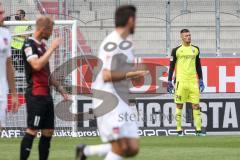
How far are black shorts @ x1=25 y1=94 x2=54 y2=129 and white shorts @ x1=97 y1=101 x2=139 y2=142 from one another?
2405 millimetres

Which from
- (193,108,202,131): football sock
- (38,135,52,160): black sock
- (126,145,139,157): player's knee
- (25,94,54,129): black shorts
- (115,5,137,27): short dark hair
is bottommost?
(193,108,202,131): football sock

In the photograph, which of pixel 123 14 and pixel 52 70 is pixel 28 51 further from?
pixel 52 70

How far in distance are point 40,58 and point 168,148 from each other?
5389 millimetres

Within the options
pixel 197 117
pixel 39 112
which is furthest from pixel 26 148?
pixel 197 117

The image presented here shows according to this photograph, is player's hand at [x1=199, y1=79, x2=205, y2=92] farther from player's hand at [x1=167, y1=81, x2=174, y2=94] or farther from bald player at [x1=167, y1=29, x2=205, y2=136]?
player's hand at [x1=167, y1=81, x2=174, y2=94]

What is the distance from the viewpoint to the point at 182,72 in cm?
1958

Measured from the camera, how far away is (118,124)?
30.1 ft

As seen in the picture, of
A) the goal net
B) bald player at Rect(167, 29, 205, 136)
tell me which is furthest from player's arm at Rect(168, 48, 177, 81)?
the goal net

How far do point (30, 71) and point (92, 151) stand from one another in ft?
7.33

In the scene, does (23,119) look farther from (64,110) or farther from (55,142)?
(55,142)

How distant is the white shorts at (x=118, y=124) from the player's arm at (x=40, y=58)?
5.69 feet

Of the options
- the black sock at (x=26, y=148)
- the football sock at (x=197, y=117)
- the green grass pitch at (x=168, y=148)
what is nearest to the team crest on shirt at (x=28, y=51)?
the black sock at (x=26, y=148)

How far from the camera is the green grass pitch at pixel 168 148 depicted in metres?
14.0

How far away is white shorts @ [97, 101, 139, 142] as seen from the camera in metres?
9.17
